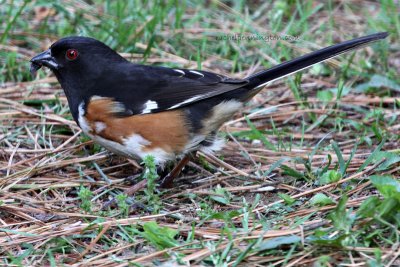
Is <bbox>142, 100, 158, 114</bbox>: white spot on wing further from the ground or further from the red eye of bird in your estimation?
the red eye of bird

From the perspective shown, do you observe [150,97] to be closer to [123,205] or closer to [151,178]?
[151,178]

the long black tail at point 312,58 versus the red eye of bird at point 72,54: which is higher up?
the long black tail at point 312,58

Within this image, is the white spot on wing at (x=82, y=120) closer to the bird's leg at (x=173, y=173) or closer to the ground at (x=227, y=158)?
the ground at (x=227, y=158)

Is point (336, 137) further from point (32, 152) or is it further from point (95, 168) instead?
point (32, 152)

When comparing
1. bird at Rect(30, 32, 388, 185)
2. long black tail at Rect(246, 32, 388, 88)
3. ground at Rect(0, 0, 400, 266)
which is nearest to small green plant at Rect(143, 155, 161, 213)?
ground at Rect(0, 0, 400, 266)

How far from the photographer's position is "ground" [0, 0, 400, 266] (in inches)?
108

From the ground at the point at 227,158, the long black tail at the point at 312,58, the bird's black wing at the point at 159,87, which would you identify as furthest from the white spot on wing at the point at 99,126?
the long black tail at the point at 312,58

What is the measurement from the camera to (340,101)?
4508 millimetres

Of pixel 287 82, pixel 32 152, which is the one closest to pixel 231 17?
pixel 287 82

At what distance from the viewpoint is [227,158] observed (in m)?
4.04

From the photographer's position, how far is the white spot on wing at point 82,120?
3596 mm

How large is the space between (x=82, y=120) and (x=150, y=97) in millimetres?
352

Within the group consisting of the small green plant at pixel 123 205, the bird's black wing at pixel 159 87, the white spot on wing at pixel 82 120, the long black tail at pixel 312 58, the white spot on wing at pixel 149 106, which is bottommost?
the small green plant at pixel 123 205

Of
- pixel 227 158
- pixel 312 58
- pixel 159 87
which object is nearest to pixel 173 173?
pixel 227 158
